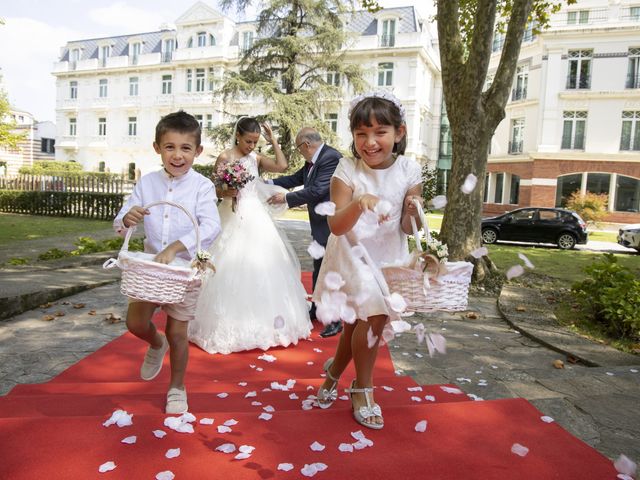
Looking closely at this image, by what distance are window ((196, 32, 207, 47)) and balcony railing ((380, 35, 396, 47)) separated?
1326cm

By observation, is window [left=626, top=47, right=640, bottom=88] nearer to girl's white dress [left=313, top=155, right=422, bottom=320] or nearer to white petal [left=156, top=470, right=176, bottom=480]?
girl's white dress [left=313, top=155, right=422, bottom=320]

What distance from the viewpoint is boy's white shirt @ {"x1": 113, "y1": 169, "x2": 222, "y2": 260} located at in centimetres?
291

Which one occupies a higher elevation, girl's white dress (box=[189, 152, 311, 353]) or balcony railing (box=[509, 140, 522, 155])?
balcony railing (box=[509, 140, 522, 155])

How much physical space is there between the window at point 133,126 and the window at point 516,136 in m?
27.5

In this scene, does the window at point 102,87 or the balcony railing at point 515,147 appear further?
the window at point 102,87

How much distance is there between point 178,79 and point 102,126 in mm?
8279

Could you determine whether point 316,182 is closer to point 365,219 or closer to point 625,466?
point 365,219

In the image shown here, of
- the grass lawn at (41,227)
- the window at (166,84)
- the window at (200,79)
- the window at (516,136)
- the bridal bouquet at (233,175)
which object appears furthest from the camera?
the window at (166,84)

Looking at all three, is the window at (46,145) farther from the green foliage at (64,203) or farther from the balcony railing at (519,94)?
the balcony railing at (519,94)

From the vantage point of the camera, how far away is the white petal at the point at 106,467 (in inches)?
75.4

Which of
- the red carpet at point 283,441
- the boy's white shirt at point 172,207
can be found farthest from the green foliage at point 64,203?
the red carpet at point 283,441

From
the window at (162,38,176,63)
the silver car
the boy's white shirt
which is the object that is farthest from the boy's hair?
the window at (162,38,176,63)

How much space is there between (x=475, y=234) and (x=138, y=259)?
19.3 ft

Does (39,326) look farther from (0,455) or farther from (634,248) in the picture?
(634,248)
